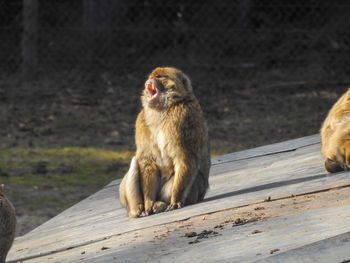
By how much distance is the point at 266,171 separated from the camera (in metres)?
5.54

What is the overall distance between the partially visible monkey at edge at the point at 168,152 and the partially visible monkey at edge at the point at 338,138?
851 mm

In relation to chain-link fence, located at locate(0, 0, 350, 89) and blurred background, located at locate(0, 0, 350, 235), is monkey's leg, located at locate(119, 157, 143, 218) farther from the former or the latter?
chain-link fence, located at locate(0, 0, 350, 89)

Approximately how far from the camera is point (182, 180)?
4660 mm

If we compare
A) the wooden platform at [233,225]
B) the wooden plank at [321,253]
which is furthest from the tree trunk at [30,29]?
the wooden plank at [321,253]

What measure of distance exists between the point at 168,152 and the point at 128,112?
21.6 feet

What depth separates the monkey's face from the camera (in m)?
4.78

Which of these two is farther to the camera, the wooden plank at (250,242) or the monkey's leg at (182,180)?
the monkey's leg at (182,180)

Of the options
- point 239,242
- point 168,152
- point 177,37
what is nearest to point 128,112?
point 177,37

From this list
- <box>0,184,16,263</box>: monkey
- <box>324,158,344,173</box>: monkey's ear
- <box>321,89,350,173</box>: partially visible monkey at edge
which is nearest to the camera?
<box>0,184,16,263</box>: monkey

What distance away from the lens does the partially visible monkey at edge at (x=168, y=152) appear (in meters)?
4.71

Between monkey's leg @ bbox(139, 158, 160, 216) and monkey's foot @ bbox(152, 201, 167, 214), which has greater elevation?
monkey's leg @ bbox(139, 158, 160, 216)

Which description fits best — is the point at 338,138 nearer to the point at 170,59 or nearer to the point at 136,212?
the point at 136,212

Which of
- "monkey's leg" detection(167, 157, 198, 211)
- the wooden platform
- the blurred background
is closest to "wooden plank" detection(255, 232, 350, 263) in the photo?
the wooden platform

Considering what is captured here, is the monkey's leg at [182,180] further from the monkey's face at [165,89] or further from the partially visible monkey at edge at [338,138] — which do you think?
the partially visible monkey at edge at [338,138]
